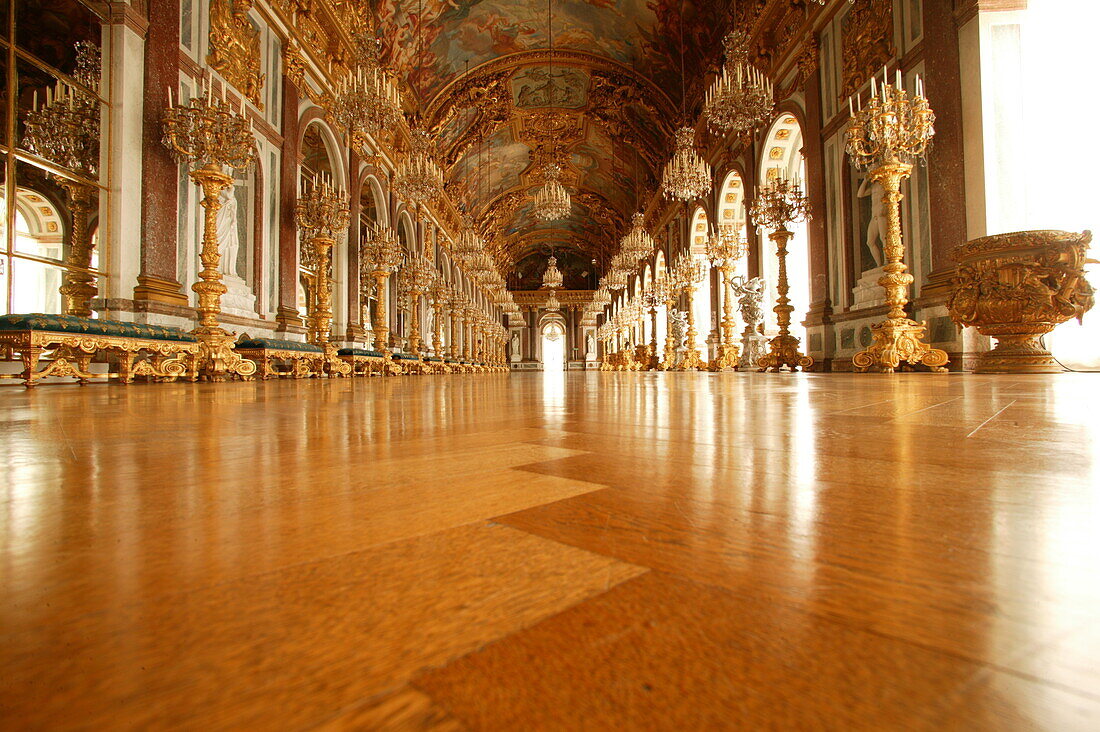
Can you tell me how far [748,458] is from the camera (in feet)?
1.98

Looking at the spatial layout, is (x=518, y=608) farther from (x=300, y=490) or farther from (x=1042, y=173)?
(x=1042, y=173)

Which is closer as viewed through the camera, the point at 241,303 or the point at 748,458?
the point at 748,458

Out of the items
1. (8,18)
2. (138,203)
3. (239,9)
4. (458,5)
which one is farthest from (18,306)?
(458,5)

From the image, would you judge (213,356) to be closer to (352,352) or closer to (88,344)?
(88,344)

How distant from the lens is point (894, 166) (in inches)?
164

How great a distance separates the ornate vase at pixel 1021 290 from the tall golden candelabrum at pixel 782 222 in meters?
2.33

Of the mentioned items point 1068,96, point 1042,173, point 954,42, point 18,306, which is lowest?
point 18,306

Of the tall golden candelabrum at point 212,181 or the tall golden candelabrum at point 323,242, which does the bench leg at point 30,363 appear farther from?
the tall golden candelabrum at point 323,242

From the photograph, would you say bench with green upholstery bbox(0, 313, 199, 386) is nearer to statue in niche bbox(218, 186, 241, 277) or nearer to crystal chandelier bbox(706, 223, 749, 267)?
statue in niche bbox(218, 186, 241, 277)

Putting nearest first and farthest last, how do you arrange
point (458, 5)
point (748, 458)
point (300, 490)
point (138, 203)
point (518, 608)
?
point (518, 608) → point (300, 490) → point (748, 458) → point (138, 203) → point (458, 5)

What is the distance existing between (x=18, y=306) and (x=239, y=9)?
3.82 meters

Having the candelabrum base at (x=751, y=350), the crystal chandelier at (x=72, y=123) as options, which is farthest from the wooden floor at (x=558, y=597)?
the candelabrum base at (x=751, y=350)

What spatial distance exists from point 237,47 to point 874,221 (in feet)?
23.6

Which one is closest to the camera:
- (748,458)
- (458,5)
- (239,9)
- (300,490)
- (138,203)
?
(300,490)
